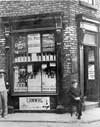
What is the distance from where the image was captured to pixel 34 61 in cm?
1470

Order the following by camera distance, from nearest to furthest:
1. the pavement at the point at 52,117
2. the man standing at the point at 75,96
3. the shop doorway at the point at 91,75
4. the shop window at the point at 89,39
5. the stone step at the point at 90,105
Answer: the pavement at the point at 52,117 → the man standing at the point at 75,96 → the stone step at the point at 90,105 → the shop window at the point at 89,39 → the shop doorway at the point at 91,75

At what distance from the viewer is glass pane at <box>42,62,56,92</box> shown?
14467 mm

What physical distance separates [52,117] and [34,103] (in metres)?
1.36

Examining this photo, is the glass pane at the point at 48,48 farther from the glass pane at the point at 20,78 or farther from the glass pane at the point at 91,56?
the glass pane at the point at 91,56

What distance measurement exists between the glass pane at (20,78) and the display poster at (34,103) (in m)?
0.40

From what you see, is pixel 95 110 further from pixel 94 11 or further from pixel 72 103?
pixel 94 11

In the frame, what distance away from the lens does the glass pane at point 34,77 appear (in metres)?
14.7

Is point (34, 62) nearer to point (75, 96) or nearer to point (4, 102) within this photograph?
point (4, 102)

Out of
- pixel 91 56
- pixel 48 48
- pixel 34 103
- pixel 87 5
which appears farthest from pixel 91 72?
pixel 34 103

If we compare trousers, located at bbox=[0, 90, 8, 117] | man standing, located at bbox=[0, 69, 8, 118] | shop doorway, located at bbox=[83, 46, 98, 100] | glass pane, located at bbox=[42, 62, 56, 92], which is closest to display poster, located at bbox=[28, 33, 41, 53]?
glass pane, located at bbox=[42, 62, 56, 92]

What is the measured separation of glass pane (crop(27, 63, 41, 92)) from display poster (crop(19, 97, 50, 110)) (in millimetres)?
359

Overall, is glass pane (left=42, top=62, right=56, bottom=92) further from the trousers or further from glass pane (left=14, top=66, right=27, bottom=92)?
the trousers

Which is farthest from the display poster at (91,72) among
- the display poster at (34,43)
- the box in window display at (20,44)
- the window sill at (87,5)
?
the box in window display at (20,44)

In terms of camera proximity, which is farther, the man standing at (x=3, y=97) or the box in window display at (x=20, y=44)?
the box in window display at (x=20, y=44)
